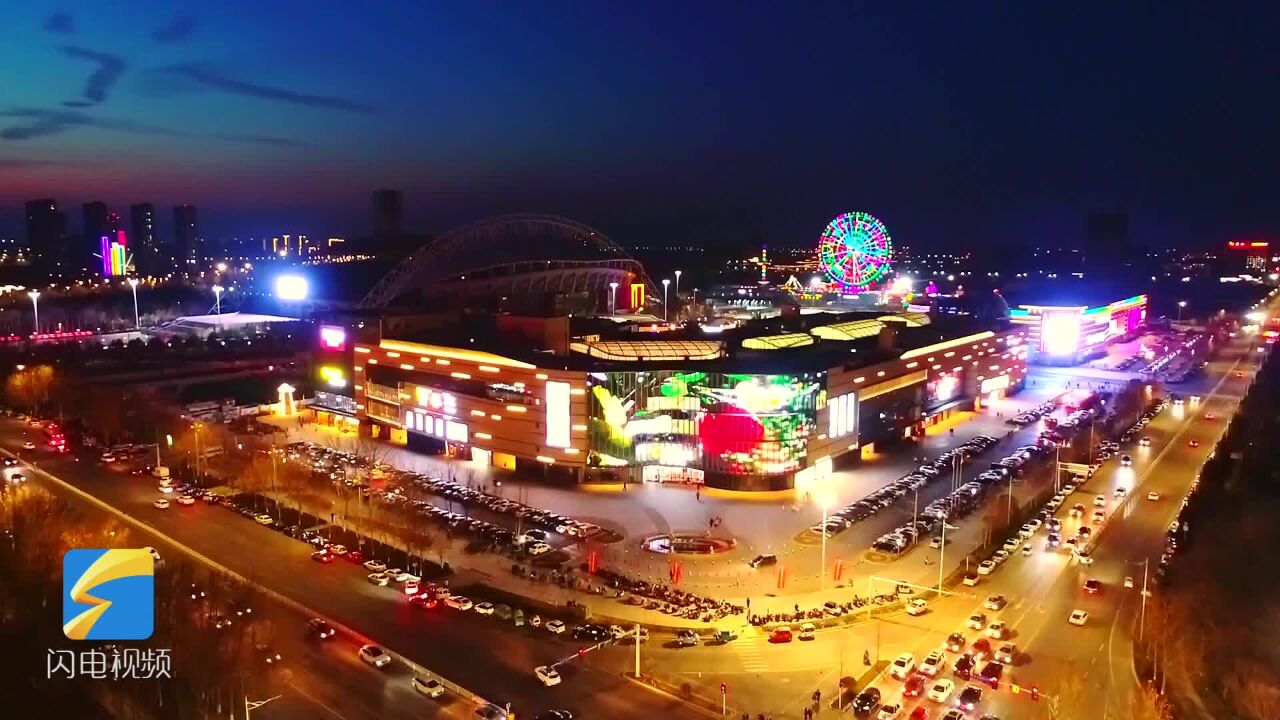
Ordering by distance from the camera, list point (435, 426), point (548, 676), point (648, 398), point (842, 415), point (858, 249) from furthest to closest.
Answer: point (858, 249) → point (435, 426) → point (842, 415) → point (648, 398) → point (548, 676)

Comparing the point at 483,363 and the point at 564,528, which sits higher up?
the point at 483,363

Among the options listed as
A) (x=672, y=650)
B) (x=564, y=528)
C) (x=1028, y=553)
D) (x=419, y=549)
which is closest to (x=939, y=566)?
Answer: (x=1028, y=553)

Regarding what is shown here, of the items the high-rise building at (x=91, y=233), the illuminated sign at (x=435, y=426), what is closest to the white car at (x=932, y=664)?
the illuminated sign at (x=435, y=426)

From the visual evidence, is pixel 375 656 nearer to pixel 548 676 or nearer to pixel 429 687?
pixel 429 687

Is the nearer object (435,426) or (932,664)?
(932,664)

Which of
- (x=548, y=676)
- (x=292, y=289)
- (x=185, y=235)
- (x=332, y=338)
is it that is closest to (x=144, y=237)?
(x=185, y=235)

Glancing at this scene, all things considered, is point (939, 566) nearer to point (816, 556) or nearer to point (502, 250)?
point (816, 556)
